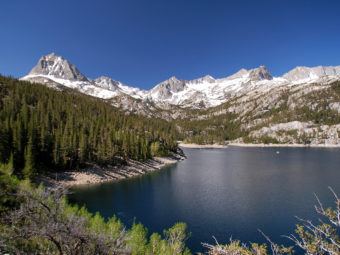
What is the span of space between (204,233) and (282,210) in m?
22.5

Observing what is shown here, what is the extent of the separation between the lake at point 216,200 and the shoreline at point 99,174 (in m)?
4.93

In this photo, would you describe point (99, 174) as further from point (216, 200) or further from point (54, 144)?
point (216, 200)

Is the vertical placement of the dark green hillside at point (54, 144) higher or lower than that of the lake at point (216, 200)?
higher

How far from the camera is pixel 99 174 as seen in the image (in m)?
99.8

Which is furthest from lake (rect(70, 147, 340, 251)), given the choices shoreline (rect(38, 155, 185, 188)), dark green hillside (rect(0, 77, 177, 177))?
dark green hillside (rect(0, 77, 177, 177))

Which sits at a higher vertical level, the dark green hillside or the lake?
the dark green hillside

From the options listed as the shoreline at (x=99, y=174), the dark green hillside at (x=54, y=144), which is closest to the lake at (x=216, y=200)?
the shoreline at (x=99, y=174)

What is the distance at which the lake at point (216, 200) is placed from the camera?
177 ft

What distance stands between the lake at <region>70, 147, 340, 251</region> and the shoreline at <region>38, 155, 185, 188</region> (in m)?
4.93

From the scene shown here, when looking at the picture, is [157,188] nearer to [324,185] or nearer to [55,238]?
[324,185]

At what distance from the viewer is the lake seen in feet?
177

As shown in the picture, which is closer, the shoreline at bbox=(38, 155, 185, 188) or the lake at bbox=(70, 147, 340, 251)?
the lake at bbox=(70, 147, 340, 251)

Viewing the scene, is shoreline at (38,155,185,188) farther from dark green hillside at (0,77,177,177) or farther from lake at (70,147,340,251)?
lake at (70,147,340,251)

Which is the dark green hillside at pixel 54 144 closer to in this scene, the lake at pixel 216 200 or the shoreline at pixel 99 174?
the shoreline at pixel 99 174
